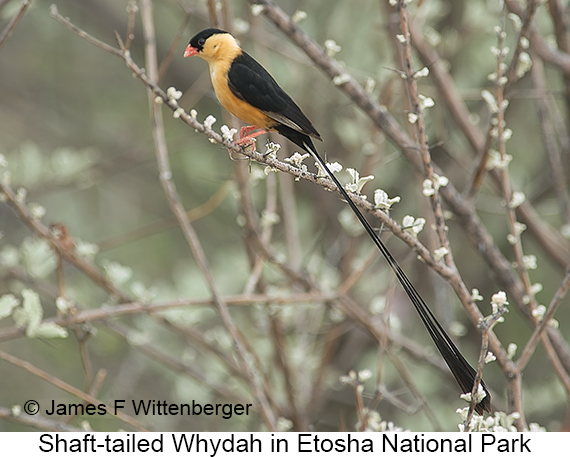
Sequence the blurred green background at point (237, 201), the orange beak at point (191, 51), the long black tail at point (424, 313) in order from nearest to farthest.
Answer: the long black tail at point (424, 313) < the orange beak at point (191, 51) < the blurred green background at point (237, 201)

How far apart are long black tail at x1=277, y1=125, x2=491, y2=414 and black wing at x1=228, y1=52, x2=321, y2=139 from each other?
56 mm

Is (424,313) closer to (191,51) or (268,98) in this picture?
(268,98)

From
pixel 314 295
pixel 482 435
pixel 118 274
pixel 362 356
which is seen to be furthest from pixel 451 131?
pixel 482 435

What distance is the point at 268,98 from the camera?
1.53 m

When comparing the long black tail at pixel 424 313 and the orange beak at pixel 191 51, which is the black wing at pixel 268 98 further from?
the orange beak at pixel 191 51

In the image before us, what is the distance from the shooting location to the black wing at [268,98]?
1520 millimetres

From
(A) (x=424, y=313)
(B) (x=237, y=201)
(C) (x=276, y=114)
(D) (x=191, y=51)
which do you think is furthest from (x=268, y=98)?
(B) (x=237, y=201)

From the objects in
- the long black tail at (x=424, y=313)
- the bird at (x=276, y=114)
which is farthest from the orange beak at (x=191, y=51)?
the long black tail at (x=424, y=313)

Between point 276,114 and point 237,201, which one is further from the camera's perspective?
point 237,201

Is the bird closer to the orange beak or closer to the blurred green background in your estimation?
the orange beak

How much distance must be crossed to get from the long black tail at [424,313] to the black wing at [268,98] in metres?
0.06

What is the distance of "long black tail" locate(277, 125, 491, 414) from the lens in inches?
56.5

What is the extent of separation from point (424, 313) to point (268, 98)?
0.59 m

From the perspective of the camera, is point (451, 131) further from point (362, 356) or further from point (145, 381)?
point (145, 381)
